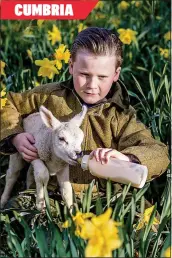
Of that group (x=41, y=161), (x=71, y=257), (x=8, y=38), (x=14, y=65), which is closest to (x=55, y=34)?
(x=14, y=65)

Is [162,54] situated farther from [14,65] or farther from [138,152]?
[138,152]

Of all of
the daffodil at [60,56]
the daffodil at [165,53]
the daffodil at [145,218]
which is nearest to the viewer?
the daffodil at [145,218]

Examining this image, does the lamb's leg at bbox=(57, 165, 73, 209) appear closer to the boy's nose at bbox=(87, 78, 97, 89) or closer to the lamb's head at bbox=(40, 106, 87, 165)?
the lamb's head at bbox=(40, 106, 87, 165)

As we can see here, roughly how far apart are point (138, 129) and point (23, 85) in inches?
22.4

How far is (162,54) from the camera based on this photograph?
8.73 ft

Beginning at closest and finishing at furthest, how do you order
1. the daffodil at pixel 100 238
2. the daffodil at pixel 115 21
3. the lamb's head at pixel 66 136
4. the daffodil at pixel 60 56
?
1. the daffodil at pixel 100 238
2. the lamb's head at pixel 66 136
3. the daffodil at pixel 60 56
4. the daffodil at pixel 115 21

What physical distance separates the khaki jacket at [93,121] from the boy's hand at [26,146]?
1.3 inches

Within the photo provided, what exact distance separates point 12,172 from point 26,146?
0.15 metres

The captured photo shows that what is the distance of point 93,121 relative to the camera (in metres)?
1.71

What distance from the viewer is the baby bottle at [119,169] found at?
60.5 inches

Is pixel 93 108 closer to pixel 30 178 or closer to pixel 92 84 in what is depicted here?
pixel 92 84

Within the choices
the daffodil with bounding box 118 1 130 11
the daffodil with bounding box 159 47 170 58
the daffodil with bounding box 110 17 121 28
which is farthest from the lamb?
the daffodil with bounding box 118 1 130 11

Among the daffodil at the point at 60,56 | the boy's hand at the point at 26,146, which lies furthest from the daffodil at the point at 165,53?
the boy's hand at the point at 26,146

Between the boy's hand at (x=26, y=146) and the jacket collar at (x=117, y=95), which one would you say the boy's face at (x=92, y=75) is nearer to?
the jacket collar at (x=117, y=95)
